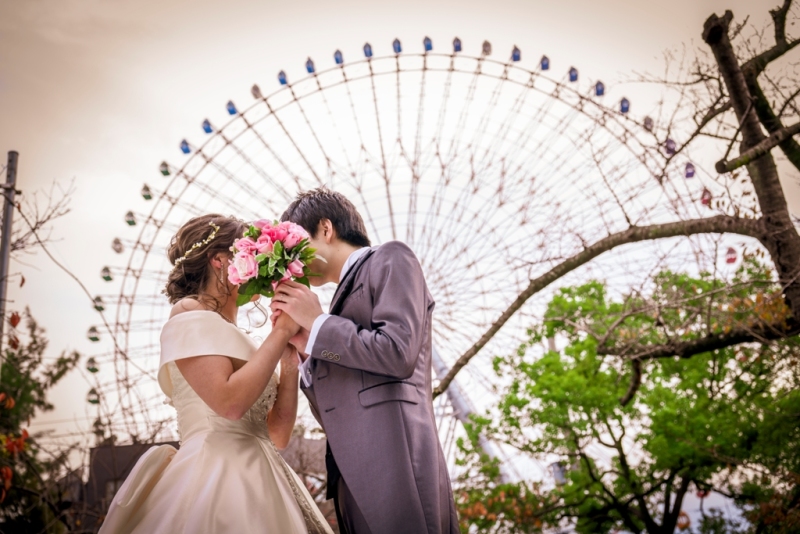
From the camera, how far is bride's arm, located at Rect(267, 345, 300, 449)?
3.00 metres

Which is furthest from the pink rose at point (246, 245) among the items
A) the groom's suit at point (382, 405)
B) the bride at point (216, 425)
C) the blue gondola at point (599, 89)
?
the blue gondola at point (599, 89)

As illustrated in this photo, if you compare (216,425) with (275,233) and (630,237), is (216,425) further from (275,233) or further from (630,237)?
(630,237)

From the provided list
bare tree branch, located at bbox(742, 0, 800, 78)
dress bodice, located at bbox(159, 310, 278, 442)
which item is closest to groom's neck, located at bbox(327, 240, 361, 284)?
dress bodice, located at bbox(159, 310, 278, 442)

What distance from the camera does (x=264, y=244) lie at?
2510 mm

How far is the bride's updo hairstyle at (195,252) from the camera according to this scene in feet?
9.91

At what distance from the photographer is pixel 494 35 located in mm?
8820

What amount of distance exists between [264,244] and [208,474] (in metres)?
0.90

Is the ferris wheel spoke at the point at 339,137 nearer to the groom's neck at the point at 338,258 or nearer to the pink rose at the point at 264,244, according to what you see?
the groom's neck at the point at 338,258

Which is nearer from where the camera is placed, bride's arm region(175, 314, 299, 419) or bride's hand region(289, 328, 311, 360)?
bride's arm region(175, 314, 299, 419)

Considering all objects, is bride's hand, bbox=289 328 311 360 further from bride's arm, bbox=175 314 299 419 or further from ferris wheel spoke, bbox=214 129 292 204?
ferris wheel spoke, bbox=214 129 292 204

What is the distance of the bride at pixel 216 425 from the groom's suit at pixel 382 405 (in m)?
0.29

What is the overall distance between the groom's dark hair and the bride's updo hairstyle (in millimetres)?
385

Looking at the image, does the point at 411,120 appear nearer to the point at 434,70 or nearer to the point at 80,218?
the point at 434,70

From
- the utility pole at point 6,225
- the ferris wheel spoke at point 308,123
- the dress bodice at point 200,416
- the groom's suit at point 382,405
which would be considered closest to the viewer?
the groom's suit at point 382,405
